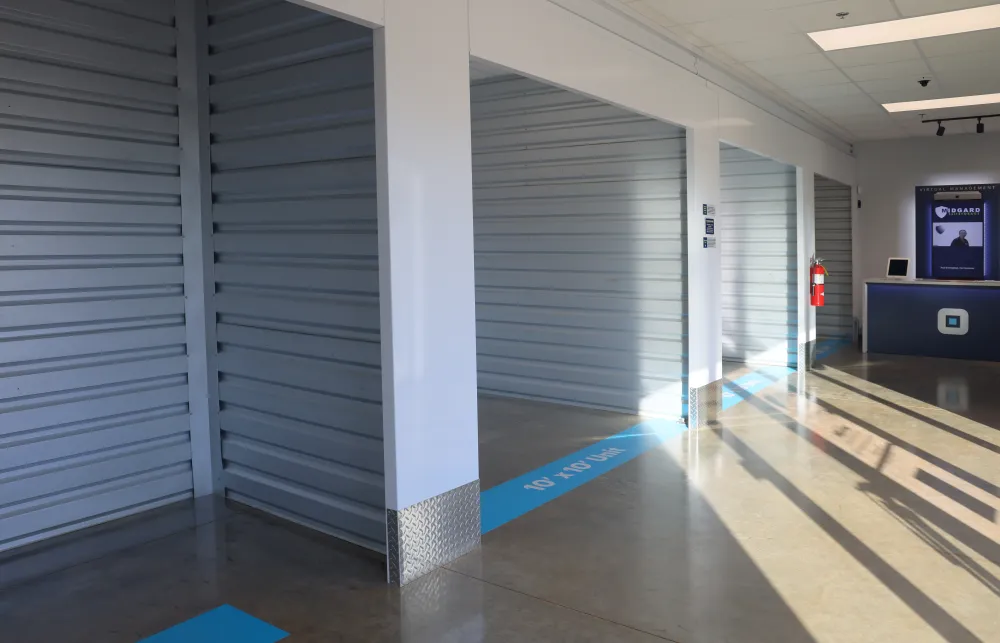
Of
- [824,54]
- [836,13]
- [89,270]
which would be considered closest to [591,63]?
[836,13]

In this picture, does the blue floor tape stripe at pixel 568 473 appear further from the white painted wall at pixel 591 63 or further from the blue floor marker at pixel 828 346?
the blue floor marker at pixel 828 346

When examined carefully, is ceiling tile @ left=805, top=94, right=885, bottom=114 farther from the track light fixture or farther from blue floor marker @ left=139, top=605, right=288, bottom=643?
blue floor marker @ left=139, top=605, right=288, bottom=643

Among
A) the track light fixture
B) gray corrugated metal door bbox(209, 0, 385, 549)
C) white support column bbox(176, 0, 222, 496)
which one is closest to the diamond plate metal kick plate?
gray corrugated metal door bbox(209, 0, 385, 549)

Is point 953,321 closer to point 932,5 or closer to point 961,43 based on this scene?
point 961,43

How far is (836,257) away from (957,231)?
1.87 metres

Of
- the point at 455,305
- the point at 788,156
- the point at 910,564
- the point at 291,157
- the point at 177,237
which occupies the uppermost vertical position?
the point at 788,156

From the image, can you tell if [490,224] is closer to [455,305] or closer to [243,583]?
[455,305]

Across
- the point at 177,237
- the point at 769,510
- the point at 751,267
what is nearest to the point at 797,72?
the point at 751,267

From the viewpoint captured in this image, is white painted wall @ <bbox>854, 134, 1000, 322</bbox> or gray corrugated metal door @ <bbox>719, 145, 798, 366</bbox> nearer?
gray corrugated metal door @ <bbox>719, 145, 798, 366</bbox>

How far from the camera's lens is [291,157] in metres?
4.44

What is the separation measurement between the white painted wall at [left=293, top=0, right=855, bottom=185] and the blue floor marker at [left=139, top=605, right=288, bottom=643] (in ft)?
8.20

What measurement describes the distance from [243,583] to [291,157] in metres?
2.23

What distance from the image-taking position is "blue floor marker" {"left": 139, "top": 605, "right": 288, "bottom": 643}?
126 inches

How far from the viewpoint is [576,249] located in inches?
305
